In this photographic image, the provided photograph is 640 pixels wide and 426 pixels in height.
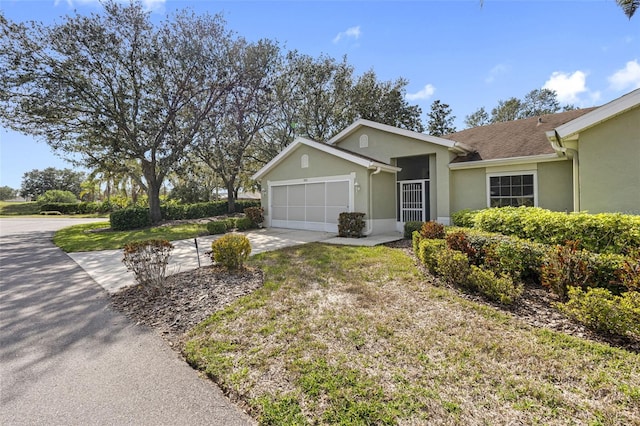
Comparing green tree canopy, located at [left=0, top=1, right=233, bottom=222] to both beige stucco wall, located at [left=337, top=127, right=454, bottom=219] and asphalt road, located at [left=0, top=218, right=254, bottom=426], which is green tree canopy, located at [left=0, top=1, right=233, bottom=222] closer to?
beige stucco wall, located at [left=337, top=127, right=454, bottom=219]

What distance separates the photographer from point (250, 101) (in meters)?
22.7

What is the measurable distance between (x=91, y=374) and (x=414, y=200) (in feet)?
43.3

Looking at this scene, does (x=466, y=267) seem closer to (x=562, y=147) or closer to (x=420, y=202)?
(x=562, y=147)

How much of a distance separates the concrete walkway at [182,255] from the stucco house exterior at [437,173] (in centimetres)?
163

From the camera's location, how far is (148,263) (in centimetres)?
568

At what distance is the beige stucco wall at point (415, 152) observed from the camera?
12594 millimetres

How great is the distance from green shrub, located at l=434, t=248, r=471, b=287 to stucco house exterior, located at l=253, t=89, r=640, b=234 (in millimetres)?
4639

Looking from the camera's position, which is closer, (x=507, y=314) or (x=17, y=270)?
(x=507, y=314)

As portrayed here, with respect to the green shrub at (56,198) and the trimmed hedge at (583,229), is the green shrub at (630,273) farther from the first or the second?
the green shrub at (56,198)

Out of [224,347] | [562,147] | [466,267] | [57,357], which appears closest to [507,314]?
[466,267]

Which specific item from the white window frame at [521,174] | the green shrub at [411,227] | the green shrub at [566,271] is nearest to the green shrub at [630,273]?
the green shrub at [566,271]

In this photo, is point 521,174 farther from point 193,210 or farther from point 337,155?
point 193,210

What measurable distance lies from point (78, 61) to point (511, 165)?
2262 centimetres

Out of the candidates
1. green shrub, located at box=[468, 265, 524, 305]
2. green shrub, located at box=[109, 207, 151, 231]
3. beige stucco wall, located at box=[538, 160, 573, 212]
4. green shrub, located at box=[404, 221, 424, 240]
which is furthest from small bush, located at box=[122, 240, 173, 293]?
green shrub, located at box=[109, 207, 151, 231]
